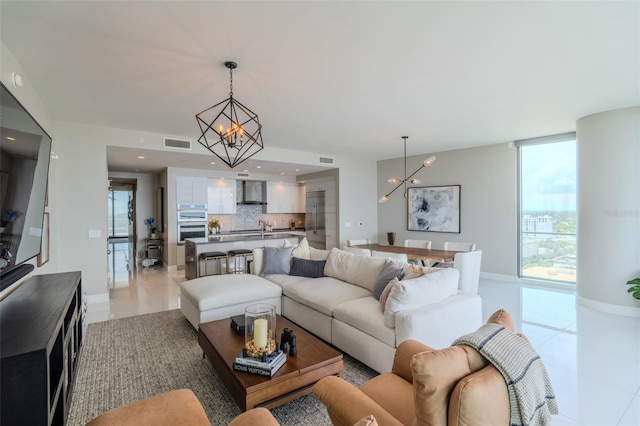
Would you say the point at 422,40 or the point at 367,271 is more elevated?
the point at 422,40

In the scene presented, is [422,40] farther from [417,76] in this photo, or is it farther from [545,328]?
[545,328]

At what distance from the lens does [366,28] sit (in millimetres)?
2338

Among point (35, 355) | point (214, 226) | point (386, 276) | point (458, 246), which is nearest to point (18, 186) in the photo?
point (35, 355)

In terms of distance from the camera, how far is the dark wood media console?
136 cm

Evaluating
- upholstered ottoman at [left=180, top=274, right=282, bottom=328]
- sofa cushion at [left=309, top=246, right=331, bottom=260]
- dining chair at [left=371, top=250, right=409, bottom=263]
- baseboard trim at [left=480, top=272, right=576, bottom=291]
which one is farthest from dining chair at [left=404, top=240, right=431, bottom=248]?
upholstered ottoman at [left=180, top=274, right=282, bottom=328]

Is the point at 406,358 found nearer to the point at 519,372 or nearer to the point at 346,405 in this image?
the point at 346,405

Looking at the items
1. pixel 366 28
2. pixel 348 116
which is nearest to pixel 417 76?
pixel 366 28

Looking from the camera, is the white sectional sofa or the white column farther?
the white column

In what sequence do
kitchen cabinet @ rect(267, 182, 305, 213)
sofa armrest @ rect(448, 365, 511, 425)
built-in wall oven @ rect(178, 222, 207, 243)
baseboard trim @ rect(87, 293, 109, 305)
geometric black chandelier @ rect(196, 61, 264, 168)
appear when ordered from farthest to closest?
kitchen cabinet @ rect(267, 182, 305, 213), built-in wall oven @ rect(178, 222, 207, 243), baseboard trim @ rect(87, 293, 109, 305), geometric black chandelier @ rect(196, 61, 264, 168), sofa armrest @ rect(448, 365, 511, 425)

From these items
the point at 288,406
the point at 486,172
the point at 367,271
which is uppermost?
the point at 486,172

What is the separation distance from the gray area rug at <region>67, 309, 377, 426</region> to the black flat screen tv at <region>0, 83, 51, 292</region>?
1.08m

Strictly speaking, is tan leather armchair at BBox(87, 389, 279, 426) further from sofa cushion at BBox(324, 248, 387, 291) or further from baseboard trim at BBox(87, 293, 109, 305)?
baseboard trim at BBox(87, 293, 109, 305)

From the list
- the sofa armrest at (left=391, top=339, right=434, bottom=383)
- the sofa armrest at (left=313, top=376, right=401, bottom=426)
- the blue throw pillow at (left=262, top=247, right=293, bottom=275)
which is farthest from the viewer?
the blue throw pillow at (left=262, top=247, right=293, bottom=275)

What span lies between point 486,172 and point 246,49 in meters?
5.78
